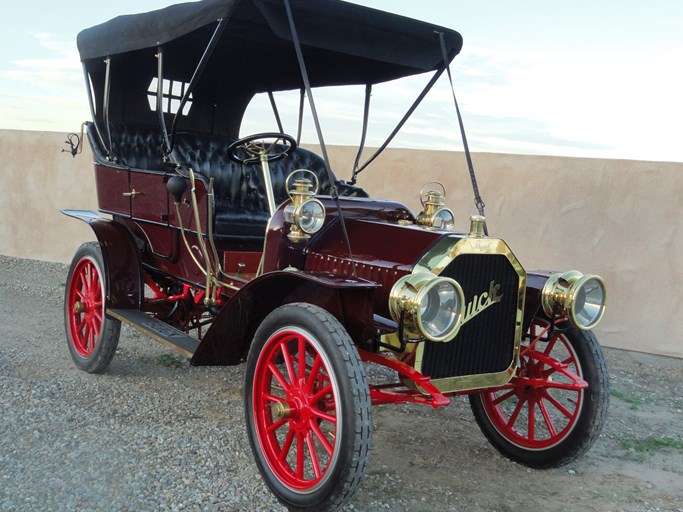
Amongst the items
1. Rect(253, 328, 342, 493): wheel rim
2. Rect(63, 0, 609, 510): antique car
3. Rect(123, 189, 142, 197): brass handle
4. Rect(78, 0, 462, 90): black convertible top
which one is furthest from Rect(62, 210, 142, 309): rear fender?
Rect(253, 328, 342, 493): wheel rim

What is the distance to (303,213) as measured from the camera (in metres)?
3.00

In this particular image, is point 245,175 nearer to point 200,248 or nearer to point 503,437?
point 200,248

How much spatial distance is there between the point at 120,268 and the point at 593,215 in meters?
4.35

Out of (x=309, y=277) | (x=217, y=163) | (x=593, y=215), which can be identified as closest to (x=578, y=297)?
(x=309, y=277)

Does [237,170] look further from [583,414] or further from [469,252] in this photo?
[583,414]

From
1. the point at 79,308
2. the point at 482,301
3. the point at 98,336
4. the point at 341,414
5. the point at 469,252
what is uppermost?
the point at 469,252

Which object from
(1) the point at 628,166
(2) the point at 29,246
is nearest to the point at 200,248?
(1) the point at 628,166

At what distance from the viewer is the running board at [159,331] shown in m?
3.36

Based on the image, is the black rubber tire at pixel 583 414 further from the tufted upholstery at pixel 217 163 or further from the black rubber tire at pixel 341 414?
the tufted upholstery at pixel 217 163

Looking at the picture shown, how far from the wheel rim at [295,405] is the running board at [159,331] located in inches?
23.9

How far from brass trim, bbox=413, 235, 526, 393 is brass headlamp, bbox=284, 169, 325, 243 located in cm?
57

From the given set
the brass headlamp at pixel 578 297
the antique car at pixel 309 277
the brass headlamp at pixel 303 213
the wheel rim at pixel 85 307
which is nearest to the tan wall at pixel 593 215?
the antique car at pixel 309 277

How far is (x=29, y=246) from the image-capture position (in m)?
9.69

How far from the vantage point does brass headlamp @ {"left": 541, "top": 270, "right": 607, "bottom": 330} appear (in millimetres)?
2865
